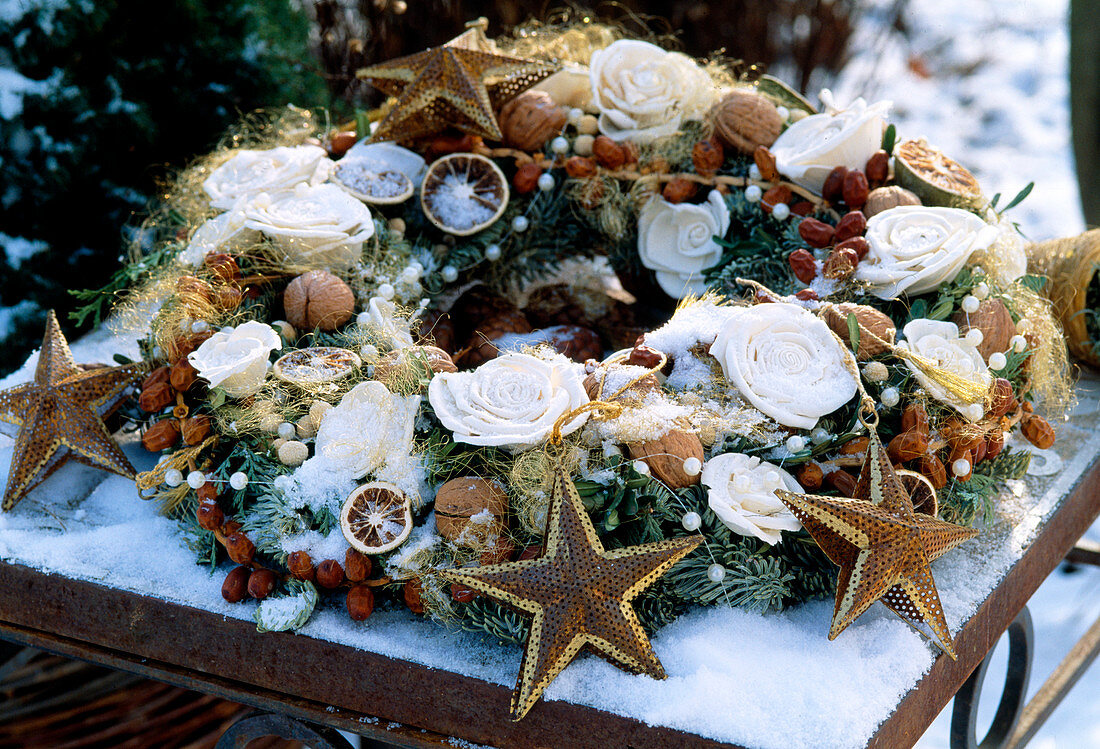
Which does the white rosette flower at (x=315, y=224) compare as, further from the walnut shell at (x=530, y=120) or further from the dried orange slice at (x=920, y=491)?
the dried orange slice at (x=920, y=491)

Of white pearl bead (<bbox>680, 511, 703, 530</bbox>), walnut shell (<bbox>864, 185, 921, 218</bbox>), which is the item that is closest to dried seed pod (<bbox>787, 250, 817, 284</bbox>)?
walnut shell (<bbox>864, 185, 921, 218</bbox>)

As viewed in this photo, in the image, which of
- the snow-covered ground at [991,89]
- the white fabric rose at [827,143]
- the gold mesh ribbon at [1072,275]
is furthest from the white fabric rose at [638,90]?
the snow-covered ground at [991,89]

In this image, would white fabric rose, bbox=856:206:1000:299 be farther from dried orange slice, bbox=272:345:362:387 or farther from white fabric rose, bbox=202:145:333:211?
white fabric rose, bbox=202:145:333:211

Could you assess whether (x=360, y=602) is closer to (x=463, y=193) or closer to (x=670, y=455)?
(x=670, y=455)

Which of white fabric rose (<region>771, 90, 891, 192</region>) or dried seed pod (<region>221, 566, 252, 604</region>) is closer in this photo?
dried seed pod (<region>221, 566, 252, 604</region>)

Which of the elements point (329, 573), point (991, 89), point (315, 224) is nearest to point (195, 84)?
point (315, 224)
